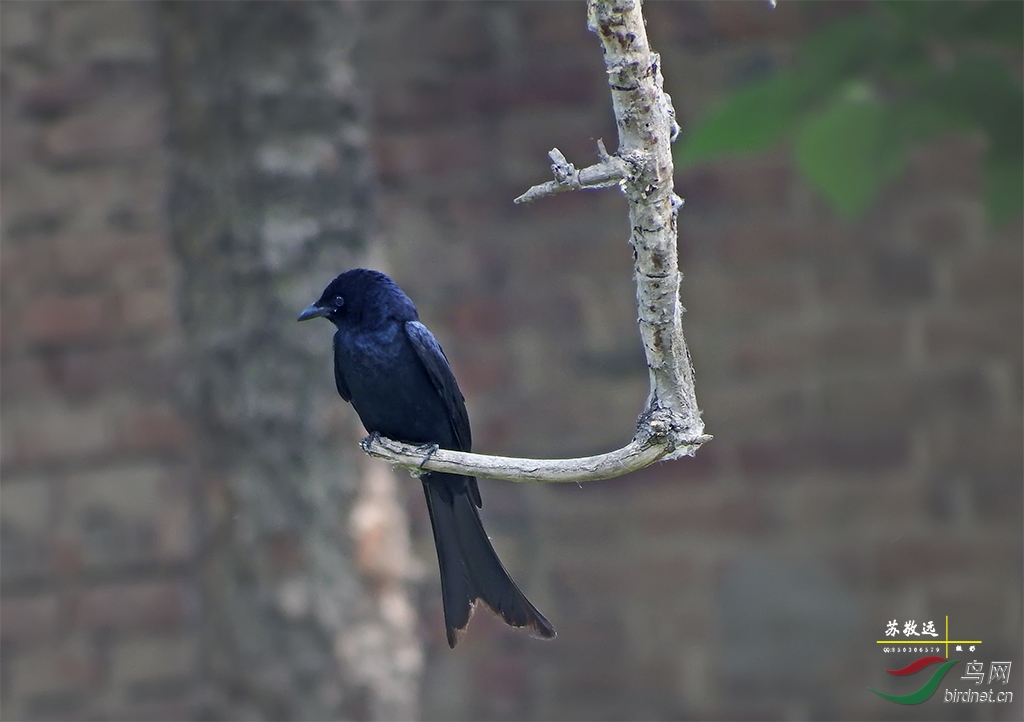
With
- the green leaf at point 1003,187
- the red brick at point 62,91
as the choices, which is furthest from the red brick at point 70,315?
the green leaf at point 1003,187

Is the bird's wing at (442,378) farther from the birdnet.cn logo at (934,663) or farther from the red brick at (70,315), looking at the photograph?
the red brick at (70,315)

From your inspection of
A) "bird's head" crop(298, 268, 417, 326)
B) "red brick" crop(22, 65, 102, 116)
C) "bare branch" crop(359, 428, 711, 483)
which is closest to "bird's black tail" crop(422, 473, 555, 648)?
"bare branch" crop(359, 428, 711, 483)

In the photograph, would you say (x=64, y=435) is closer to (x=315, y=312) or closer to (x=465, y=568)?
(x=315, y=312)

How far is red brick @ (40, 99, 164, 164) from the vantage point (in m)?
3.29

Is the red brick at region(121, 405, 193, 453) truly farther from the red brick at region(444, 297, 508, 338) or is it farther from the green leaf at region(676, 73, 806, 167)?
the green leaf at region(676, 73, 806, 167)

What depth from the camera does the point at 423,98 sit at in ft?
10.8

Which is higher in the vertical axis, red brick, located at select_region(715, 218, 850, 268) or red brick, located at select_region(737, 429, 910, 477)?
red brick, located at select_region(715, 218, 850, 268)

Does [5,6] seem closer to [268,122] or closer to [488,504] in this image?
[268,122]

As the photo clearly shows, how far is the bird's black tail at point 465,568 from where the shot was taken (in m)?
1.35

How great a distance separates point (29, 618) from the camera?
3266 millimetres

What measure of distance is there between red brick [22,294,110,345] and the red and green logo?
6.75ft

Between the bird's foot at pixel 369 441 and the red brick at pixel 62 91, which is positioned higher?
the red brick at pixel 62 91

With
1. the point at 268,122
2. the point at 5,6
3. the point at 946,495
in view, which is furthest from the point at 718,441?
the point at 5,6

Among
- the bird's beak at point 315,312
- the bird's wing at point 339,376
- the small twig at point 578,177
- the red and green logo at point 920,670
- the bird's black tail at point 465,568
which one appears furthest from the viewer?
the red and green logo at point 920,670
